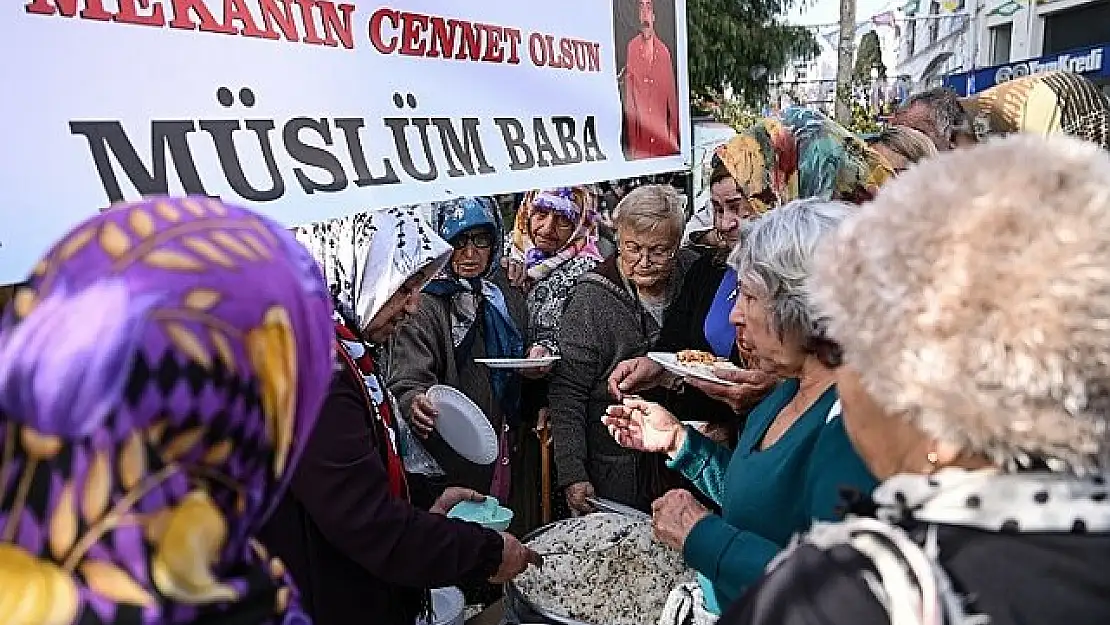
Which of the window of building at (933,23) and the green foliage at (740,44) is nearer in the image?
the green foliage at (740,44)

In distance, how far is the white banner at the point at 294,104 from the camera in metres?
1.14

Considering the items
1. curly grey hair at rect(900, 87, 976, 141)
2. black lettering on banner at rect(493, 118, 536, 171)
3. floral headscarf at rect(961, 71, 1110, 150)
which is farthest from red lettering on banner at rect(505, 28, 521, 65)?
curly grey hair at rect(900, 87, 976, 141)

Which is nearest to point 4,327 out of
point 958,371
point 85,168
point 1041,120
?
point 85,168

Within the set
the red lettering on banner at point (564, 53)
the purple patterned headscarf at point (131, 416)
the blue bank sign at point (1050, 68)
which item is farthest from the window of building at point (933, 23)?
the purple patterned headscarf at point (131, 416)

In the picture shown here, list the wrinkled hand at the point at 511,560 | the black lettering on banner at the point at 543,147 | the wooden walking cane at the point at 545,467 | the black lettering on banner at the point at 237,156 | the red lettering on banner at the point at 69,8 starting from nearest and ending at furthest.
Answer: the red lettering on banner at the point at 69,8, the black lettering on banner at the point at 237,156, the wrinkled hand at the point at 511,560, the black lettering on banner at the point at 543,147, the wooden walking cane at the point at 545,467

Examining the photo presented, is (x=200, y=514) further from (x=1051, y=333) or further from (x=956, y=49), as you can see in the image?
(x=956, y=49)

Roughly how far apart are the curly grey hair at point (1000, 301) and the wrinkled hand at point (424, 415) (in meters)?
1.69

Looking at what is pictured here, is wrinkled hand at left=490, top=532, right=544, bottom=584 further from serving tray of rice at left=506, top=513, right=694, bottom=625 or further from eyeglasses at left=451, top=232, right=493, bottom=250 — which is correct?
eyeglasses at left=451, top=232, right=493, bottom=250

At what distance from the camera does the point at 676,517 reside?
1673mm

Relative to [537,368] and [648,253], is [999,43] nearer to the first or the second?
[648,253]

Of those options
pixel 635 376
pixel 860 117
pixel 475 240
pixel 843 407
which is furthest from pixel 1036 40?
pixel 843 407

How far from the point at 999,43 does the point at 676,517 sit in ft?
75.2

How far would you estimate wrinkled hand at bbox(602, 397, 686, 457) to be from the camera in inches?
81.4

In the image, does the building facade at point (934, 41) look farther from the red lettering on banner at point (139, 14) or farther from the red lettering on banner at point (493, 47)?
the red lettering on banner at point (139, 14)
